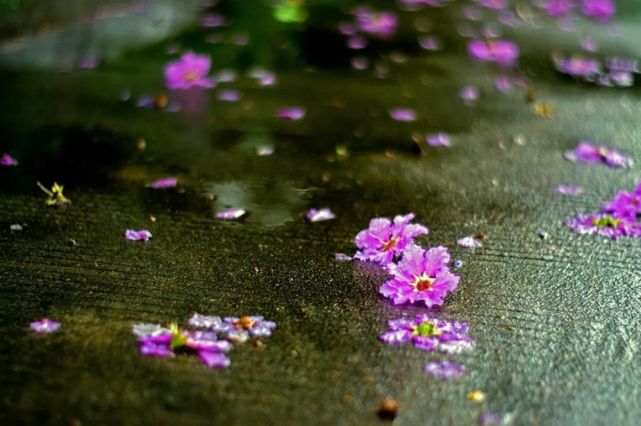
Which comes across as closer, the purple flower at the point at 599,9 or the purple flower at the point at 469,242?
the purple flower at the point at 469,242

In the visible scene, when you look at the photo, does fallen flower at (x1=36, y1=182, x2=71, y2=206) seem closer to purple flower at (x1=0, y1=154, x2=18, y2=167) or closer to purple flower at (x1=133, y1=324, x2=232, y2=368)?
purple flower at (x1=0, y1=154, x2=18, y2=167)

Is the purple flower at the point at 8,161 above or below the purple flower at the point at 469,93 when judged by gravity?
above

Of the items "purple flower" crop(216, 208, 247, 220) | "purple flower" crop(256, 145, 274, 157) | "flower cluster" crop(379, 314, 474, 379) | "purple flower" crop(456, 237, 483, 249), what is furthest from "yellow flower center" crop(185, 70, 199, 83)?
"flower cluster" crop(379, 314, 474, 379)

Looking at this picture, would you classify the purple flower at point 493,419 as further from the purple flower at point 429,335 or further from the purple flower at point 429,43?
the purple flower at point 429,43

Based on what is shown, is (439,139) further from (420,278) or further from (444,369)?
(444,369)

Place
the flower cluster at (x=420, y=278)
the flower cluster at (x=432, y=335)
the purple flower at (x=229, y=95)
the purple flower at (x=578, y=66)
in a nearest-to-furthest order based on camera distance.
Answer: the flower cluster at (x=432, y=335)
the flower cluster at (x=420, y=278)
the purple flower at (x=229, y=95)
the purple flower at (x=578, y=66)

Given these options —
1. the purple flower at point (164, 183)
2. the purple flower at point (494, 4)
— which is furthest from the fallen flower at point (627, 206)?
the purple flower at point (494, 4)
